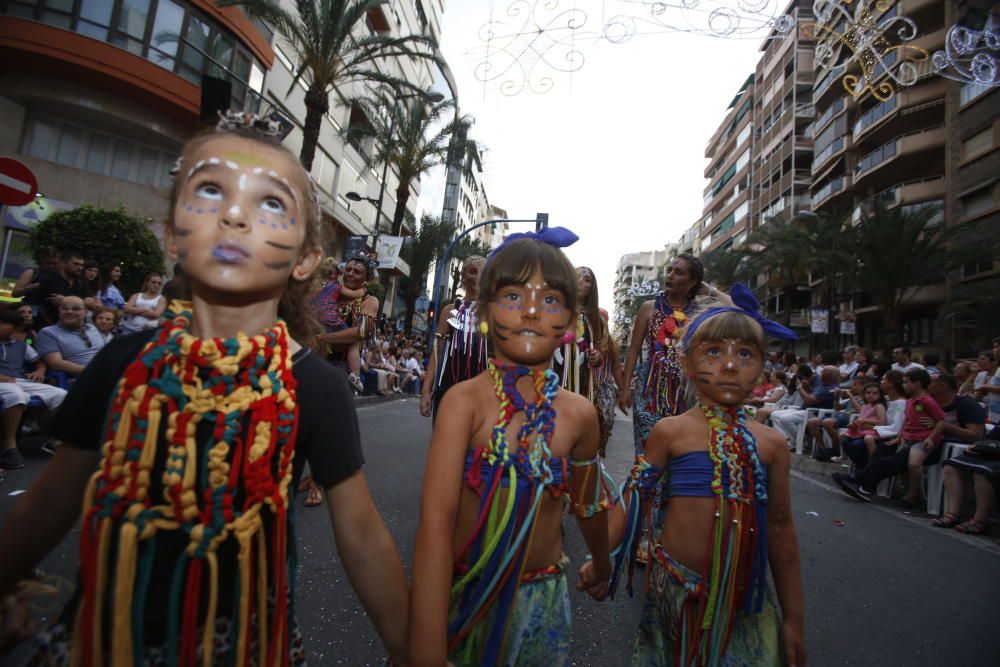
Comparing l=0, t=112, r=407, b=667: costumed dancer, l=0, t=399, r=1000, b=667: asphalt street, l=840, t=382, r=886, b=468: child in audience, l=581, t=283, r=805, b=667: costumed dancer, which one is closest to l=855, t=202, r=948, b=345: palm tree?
l=840, t=382, r=886, b=468: child in audience

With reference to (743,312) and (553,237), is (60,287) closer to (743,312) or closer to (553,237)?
(553,237)

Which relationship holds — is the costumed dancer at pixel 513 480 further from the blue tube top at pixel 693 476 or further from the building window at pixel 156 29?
the building window at pixel 156 29

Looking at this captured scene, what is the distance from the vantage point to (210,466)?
1050 mm

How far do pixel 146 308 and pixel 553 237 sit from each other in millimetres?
7056

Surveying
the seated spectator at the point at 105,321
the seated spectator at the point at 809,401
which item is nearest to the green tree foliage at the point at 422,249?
the seated spectator at the point at 809,401

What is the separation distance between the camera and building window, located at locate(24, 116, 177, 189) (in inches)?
582

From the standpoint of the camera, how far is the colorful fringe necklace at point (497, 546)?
54.1 inches

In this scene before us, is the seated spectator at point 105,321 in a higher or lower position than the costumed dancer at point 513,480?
higher

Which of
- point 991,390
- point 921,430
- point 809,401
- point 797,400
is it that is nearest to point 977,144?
point 797,400

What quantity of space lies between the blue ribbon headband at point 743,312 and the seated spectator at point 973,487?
15.6 ft

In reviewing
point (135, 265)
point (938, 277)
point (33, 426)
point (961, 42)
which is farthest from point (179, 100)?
point (938, 277)

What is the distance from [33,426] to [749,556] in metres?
6.33

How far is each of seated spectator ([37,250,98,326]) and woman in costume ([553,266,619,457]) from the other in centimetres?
584

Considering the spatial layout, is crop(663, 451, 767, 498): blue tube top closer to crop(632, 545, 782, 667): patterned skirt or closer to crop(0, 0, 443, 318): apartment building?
crop(632, 545, 782, 667): patterned skirt
